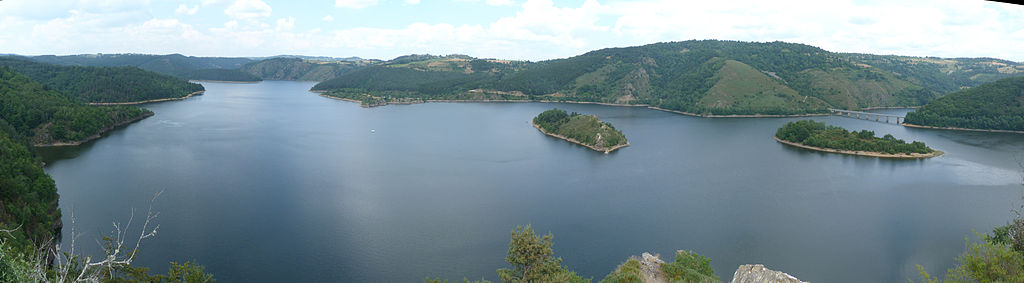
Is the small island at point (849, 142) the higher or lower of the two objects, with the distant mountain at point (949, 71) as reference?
lower

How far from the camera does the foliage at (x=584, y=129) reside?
6531 cm

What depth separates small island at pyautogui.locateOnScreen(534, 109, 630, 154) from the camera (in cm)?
6475

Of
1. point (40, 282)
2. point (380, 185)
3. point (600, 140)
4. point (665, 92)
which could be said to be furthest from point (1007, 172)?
point (665, 92)

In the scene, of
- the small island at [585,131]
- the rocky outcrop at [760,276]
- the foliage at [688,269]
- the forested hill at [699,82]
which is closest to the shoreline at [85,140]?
the small island at [585,131]

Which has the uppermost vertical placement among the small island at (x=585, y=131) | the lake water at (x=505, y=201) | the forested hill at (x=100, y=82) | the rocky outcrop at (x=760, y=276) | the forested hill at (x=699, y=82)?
the forested hill at (x=699, y=82)

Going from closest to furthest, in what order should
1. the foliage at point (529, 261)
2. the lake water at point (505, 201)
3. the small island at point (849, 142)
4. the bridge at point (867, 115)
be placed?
the foliage at point (529, 261), the lake water at point (505, 201), the small island at point (849, 142), the bridge at point (867, 115)

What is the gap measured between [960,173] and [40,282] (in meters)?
69.7

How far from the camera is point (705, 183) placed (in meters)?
47.9

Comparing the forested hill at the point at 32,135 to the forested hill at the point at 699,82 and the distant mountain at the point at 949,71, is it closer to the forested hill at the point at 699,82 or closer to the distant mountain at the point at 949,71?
the forested hill at the point at 699,82

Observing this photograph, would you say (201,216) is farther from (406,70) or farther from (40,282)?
(406,70)

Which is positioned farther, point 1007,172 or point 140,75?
point 140,75

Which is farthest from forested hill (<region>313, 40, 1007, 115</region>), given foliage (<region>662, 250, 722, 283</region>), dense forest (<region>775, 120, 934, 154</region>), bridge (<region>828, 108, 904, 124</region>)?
foliage (<region>662, 250, 722, 283</region>)

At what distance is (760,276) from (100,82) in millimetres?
137039

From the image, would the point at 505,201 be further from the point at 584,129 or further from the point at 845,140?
the point at 845,140
